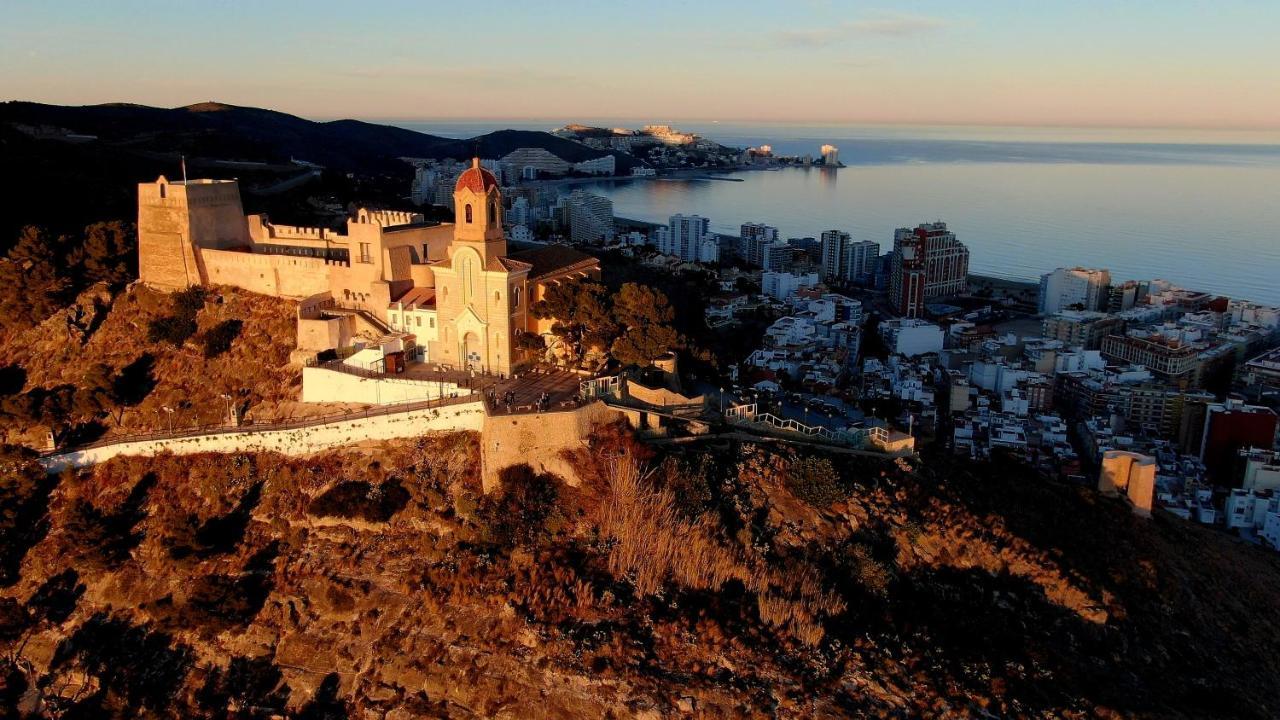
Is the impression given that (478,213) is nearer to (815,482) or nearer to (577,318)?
(577,318)

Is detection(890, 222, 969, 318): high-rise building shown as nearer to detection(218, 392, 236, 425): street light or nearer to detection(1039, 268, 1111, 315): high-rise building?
detection(1039, 268, 1111, 315): high-rise building

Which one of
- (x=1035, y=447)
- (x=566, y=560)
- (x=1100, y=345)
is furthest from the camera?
(x=1100, y=345)

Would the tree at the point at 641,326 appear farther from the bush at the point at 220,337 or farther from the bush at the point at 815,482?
the bush at the point at 220,337

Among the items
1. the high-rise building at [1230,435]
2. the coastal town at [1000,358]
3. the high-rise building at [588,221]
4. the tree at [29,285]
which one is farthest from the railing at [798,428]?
the high-rise building at [588,221]

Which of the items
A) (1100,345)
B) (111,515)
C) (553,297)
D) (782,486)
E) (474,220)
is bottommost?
(1100,345)

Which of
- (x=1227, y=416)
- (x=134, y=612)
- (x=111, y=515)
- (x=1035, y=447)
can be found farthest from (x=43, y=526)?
(x=1227, y=416)

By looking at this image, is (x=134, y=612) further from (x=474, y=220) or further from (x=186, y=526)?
(x=474, y=220)

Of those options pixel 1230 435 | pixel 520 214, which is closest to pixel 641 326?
pixel 1230 435
